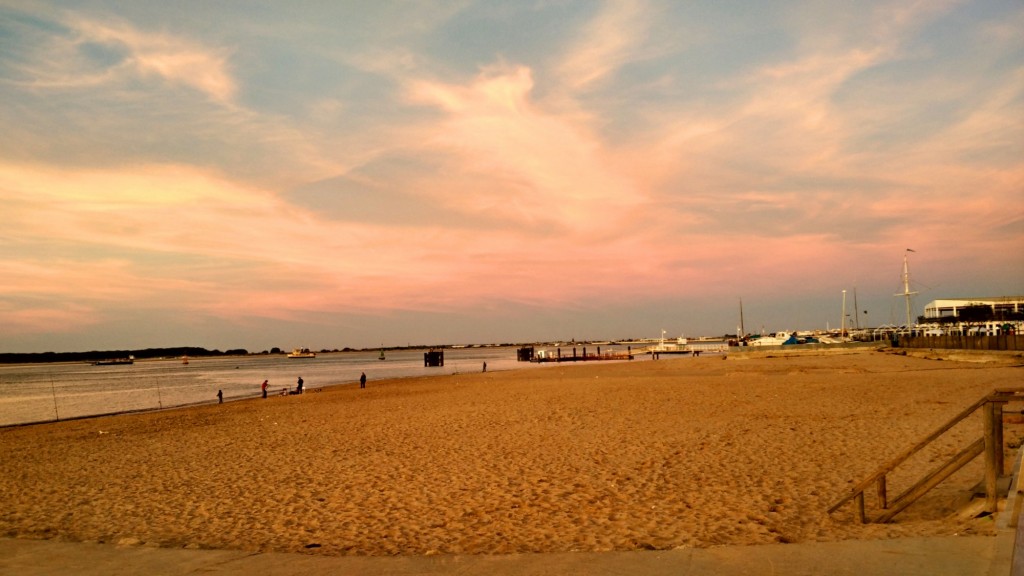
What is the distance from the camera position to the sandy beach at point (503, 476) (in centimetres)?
851

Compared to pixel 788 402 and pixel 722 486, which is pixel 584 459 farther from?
pixel 788 402

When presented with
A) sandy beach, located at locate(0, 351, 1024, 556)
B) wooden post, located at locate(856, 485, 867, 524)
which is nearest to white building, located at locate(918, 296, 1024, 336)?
sandy beach, located at locate(0, 351, 1024, 556)

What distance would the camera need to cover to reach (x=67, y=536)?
9.17 metres

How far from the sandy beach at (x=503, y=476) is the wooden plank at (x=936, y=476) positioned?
0.22 m

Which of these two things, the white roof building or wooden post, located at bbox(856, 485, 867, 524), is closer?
wooden post, located at bbox(856, 485, 867, 524)

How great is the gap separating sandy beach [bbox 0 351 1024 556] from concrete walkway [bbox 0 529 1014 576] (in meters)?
0.66

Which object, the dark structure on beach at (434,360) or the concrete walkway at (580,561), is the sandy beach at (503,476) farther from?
the dark structure on beach at (434,360)

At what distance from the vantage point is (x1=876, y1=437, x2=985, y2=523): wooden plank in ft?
23.5

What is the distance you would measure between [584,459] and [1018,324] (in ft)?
256

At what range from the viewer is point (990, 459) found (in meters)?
6.70

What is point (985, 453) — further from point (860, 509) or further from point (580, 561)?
point (580, 561)

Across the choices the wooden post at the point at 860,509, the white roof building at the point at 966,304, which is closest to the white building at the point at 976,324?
the white roof building at the point at 966,304

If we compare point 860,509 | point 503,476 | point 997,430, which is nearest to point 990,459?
point 997,430

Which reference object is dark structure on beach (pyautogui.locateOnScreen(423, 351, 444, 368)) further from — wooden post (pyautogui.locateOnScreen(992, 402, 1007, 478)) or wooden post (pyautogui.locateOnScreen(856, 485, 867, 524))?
wooden post (pyautogui.locateOnScreen(992, 402, 1007, 478))
